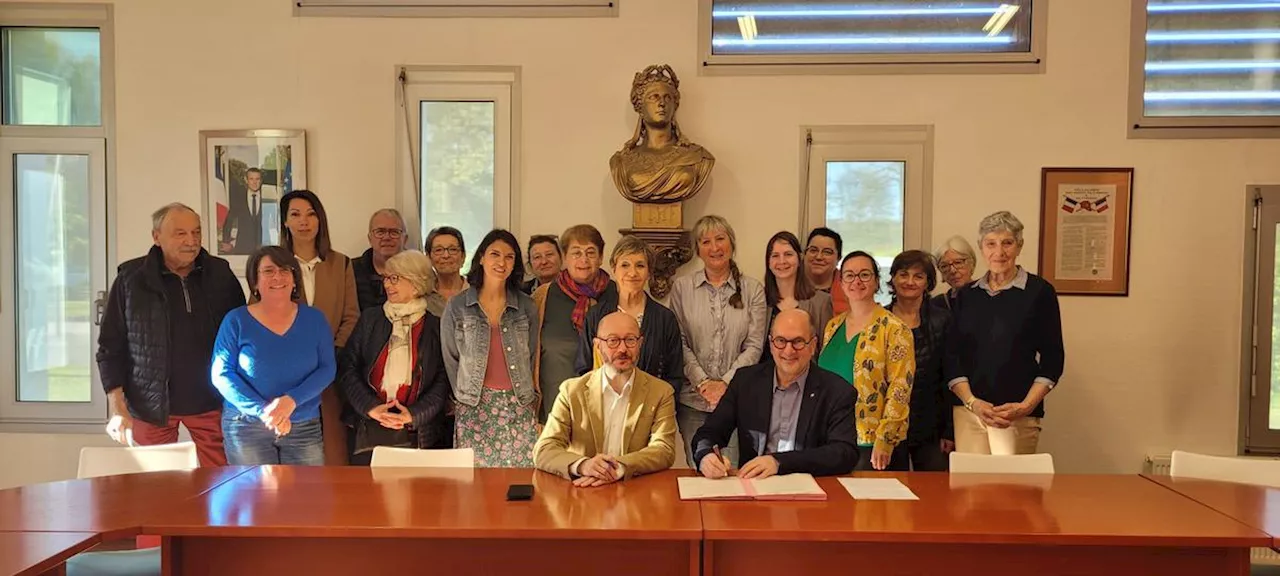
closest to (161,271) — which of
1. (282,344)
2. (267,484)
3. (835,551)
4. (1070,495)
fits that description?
(282,344)

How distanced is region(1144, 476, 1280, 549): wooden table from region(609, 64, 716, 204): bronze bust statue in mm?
2492

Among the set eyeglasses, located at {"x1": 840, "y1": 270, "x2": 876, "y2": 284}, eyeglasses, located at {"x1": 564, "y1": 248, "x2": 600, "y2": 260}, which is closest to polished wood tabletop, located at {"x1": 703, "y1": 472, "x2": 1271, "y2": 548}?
eyeglasses, located at {"x1": 840, "y1": 270, "x2": 876, "y2": 284}

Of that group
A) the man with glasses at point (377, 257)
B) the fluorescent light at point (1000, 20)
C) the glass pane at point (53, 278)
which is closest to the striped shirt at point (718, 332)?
the man with glasses at point (377, 257)

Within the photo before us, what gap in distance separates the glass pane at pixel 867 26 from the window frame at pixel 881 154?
46cm

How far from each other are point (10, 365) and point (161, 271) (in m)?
2.40

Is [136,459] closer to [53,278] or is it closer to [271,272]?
[271,272]

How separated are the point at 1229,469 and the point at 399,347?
121 inches

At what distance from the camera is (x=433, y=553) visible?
6.58 ft

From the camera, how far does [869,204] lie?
14.7ft

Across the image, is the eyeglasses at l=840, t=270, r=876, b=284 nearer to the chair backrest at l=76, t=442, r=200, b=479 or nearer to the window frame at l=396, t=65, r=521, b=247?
the window frame at l=396, t=65, r=521, b=247

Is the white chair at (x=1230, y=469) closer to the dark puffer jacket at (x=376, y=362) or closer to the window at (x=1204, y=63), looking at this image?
the window at (x=1204, y=63)

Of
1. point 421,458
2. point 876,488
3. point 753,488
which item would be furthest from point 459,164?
point 876,488

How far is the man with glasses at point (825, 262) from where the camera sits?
3.72m

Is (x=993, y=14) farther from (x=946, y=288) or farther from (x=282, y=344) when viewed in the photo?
(x=282, y=344)
